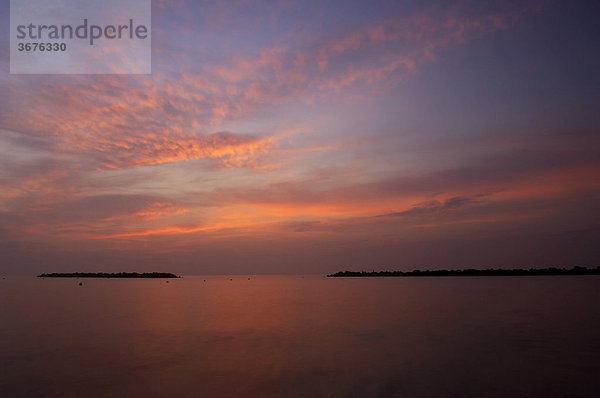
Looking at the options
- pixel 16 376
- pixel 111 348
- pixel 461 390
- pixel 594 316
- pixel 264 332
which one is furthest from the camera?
pixel 594 316

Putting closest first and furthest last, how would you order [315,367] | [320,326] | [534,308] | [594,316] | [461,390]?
1. [461,390]
2. [315,367]
3. [320,326]
4. [594,316]
5. [534,308]

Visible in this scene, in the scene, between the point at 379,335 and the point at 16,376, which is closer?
the point at 16,376

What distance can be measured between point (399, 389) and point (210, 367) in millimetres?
9783

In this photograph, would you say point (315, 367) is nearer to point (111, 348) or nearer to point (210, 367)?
point (210, 367)

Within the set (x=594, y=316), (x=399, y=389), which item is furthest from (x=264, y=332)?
(x=594, y=316)

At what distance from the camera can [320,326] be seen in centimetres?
3638

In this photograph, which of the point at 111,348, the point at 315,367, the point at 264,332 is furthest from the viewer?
the point at 264,332

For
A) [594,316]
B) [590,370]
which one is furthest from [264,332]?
[594,316]

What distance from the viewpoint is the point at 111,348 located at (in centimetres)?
2666

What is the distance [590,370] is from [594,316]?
24546mm

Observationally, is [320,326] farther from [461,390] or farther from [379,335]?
[461,390]

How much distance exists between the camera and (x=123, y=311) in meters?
49.1

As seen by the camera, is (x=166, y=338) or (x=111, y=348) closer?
(x=111, y=348)

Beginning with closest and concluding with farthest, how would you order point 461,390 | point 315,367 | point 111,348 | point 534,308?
point 461,390 → point 315,367 → point 111,348 → point 534,308
